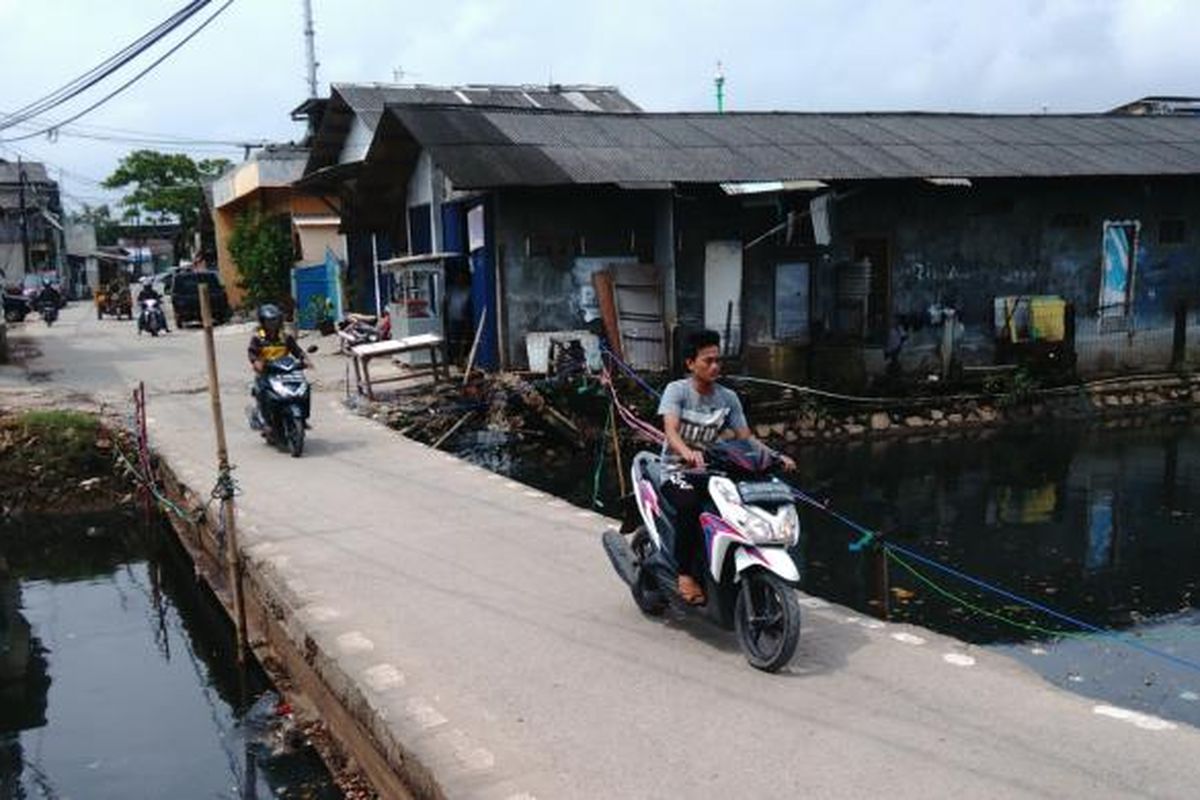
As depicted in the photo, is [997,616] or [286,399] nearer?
[997,616]

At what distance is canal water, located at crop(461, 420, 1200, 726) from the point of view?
7234mm

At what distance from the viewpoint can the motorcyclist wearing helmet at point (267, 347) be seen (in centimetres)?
1102

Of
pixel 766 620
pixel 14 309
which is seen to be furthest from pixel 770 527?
pixel 14 309

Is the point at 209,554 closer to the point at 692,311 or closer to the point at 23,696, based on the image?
the point at 23,696

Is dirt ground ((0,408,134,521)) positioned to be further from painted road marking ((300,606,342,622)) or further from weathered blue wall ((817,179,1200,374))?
weathered blue wall ((817,179,1200,374))

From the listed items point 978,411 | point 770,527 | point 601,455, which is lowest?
point 978,411

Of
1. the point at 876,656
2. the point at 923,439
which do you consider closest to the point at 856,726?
the point at 876,656

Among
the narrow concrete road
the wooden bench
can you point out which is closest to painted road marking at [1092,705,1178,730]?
the narrow concrete road

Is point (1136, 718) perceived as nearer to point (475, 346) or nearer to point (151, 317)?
point (475, 346)

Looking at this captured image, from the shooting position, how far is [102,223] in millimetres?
83375

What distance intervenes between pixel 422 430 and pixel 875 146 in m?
9.34

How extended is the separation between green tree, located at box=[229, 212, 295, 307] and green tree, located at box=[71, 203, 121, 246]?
52025 millimetres

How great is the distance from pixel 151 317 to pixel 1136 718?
26.6 metres

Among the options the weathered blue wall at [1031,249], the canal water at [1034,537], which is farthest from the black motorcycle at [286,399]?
the weathered blue wall at [1031,249]
